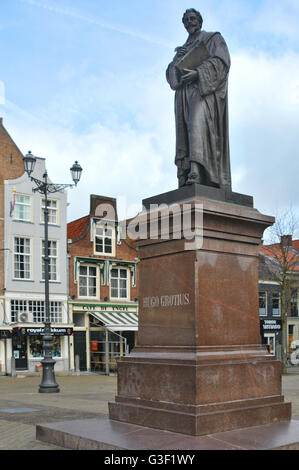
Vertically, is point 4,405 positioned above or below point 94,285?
below

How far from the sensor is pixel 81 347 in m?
36.6

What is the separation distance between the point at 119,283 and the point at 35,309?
20.3 feet

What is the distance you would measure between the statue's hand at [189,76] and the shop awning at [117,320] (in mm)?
28060

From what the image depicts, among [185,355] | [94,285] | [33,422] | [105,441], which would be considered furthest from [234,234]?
[94,285]

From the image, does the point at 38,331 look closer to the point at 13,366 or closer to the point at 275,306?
the point at 13,366

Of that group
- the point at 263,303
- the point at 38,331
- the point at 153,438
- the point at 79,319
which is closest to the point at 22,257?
the point at 38,331

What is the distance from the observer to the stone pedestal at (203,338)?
A: 691cm

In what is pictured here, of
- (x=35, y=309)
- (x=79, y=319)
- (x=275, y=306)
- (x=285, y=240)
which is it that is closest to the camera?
(x=285, y=240)

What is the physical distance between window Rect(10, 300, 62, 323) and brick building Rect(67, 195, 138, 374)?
0.87m

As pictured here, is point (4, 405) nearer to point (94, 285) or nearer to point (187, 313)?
point (187, 313)

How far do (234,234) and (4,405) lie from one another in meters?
10.7

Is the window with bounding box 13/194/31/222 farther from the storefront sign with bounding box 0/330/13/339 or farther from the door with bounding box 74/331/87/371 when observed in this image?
the door with bounding box 74/331/87/371

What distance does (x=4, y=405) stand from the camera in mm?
16078

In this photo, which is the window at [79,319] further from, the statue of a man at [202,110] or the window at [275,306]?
the statue of a man at [202,110]
